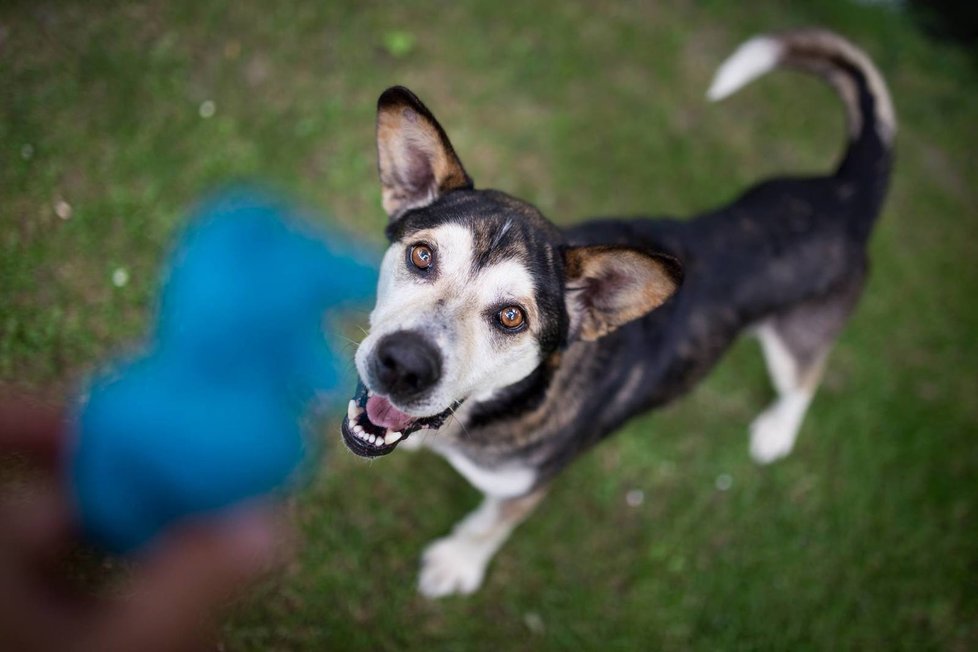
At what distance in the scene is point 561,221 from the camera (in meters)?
5.43

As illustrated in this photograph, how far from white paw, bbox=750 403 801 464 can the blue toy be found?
3190mm

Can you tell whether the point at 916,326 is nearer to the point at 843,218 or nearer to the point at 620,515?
the point at 843,218

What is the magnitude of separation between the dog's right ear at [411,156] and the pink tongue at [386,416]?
2.91 feet

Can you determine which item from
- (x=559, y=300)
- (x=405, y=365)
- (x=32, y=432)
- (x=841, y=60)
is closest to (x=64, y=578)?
(x=32, y=432)

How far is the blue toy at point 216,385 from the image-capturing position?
7.91 ft

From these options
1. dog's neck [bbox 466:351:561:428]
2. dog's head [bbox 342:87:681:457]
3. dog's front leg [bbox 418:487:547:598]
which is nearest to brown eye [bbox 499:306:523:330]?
dog's head [bbox 342:87:681:457]

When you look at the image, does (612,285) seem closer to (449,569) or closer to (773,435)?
(449,569)

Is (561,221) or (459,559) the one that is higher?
(561,221)

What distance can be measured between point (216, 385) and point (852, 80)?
4148 millimetres

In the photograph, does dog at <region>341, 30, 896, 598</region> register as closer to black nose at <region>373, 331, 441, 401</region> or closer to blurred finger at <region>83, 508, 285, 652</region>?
black nose at <region>373, 331, 441, 401</region>

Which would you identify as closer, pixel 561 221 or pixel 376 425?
pixel 376 425

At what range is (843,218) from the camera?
3.91 m

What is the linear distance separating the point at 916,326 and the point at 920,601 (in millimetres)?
2457

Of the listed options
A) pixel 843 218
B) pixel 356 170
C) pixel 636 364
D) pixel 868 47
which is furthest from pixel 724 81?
pixel 868 47
